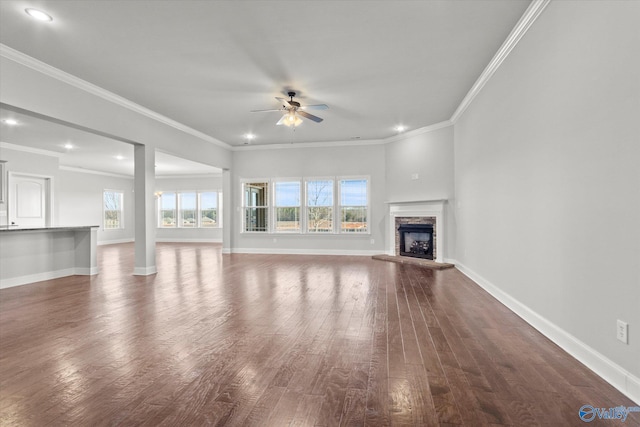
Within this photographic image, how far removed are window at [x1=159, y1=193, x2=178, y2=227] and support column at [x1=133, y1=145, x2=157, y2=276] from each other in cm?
804

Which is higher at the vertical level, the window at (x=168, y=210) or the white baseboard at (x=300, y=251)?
the window at (x=168, y=210)

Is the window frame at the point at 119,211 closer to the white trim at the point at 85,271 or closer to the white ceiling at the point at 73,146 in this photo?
the white ceiling at the point at 73,146

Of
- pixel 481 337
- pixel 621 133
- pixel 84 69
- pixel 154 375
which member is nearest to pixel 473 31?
pixel 621 133

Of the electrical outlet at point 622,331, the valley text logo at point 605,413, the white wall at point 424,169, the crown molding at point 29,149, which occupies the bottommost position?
the valley text logo at point 605,413

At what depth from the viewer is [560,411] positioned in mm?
1758

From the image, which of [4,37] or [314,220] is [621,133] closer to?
[4,37]

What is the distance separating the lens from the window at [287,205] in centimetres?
894

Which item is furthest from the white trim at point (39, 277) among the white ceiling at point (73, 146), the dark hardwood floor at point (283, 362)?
the white ceiling at point (73, 146)

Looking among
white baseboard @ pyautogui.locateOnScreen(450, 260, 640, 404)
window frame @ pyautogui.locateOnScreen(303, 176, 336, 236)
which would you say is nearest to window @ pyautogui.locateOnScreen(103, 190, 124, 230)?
window frame @ pyautogui.locateOnScreen(303, 176, 336, 236)

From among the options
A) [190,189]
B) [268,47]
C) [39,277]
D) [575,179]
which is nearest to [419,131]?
[268,47]

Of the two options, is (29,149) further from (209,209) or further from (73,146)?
(209,209)

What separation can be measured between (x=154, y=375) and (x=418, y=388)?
1.72 m

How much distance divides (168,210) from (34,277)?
8.55m

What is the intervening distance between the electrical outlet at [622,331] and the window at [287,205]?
24.0 feet
